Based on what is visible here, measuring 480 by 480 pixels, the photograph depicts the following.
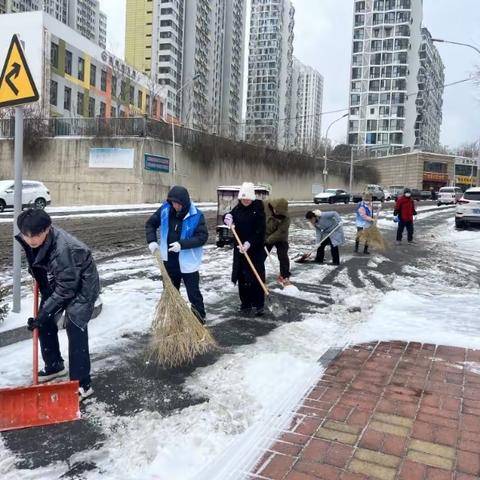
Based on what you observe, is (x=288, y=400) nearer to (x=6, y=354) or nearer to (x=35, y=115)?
(x=6, y=354)

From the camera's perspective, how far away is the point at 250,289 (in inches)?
262

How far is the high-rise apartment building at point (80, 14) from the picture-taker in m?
106

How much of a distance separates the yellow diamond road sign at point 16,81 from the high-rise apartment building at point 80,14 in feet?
337

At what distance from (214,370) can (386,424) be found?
1574 mm

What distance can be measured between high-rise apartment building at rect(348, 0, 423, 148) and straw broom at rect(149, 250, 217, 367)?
97.1m

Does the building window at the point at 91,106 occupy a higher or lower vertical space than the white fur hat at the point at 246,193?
higher

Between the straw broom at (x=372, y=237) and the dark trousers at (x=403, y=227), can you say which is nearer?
the straw broom at (x=372, y=237)

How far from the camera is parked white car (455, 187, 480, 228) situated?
20.2 meters

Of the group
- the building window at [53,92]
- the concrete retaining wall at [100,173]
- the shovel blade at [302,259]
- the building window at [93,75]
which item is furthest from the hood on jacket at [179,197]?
the building window at [93,75]

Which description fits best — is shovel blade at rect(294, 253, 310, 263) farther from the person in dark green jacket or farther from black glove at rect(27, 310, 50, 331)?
black glove at rect(27, 310, 50, 331)

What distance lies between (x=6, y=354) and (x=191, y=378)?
177cm

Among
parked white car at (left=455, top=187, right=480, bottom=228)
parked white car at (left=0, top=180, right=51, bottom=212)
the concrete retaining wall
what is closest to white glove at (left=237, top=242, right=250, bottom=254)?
parked white car at (left=455, top=187, right=480, bottom=228)

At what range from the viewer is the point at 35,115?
34.7 meters

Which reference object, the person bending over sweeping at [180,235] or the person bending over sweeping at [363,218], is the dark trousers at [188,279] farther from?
the person bending over sweeping at [363,218]
